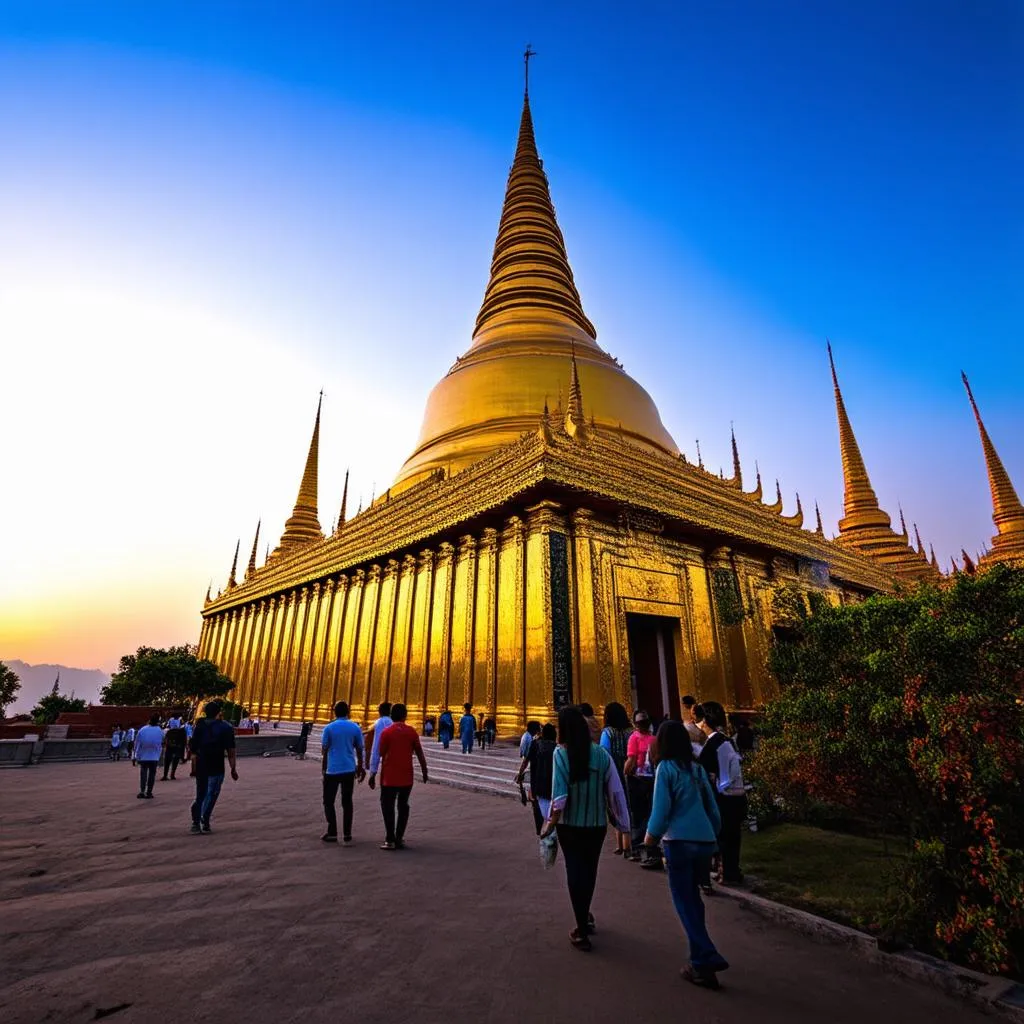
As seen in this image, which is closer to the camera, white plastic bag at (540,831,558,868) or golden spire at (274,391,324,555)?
white plastic bag at (540,831,558,868)

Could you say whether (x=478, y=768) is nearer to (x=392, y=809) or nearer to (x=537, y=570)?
(x=537, y=570)

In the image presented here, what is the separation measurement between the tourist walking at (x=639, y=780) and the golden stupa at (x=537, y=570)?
4326 millimetres

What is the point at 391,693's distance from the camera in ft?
57.1

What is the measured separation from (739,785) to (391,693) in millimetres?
13652

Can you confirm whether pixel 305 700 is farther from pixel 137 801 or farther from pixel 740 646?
pixel 740 646

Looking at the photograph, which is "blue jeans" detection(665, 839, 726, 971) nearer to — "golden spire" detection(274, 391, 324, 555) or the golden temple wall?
the golden temple wall

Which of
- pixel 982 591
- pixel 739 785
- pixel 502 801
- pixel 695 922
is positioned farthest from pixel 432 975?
pixel 502 801

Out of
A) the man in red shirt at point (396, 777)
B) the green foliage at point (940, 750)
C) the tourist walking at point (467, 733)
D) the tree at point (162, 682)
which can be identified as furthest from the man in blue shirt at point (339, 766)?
the tree at point (162, 682)

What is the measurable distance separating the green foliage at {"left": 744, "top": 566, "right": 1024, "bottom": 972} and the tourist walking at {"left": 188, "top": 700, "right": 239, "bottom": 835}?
20.3 ft

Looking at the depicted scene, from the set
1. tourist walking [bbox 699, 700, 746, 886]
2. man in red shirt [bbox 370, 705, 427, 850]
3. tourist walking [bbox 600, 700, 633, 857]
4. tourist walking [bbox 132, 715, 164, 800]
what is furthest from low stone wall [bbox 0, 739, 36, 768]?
tourist walking [bbox 699, 700, 746, 886]

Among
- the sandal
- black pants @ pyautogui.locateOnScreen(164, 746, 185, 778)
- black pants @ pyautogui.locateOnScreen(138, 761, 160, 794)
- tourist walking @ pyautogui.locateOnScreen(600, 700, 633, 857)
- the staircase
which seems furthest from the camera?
black pants @ pyautogui.locateOnScreen(164, 746, 185, 778)

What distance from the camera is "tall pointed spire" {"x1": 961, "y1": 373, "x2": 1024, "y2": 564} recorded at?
3272 centimetres

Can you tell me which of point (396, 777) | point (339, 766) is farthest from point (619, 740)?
point (339, 766)

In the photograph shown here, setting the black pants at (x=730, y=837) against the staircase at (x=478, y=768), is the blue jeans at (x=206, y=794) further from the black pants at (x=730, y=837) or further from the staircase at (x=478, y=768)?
the black pants at (x=730, y=837)
